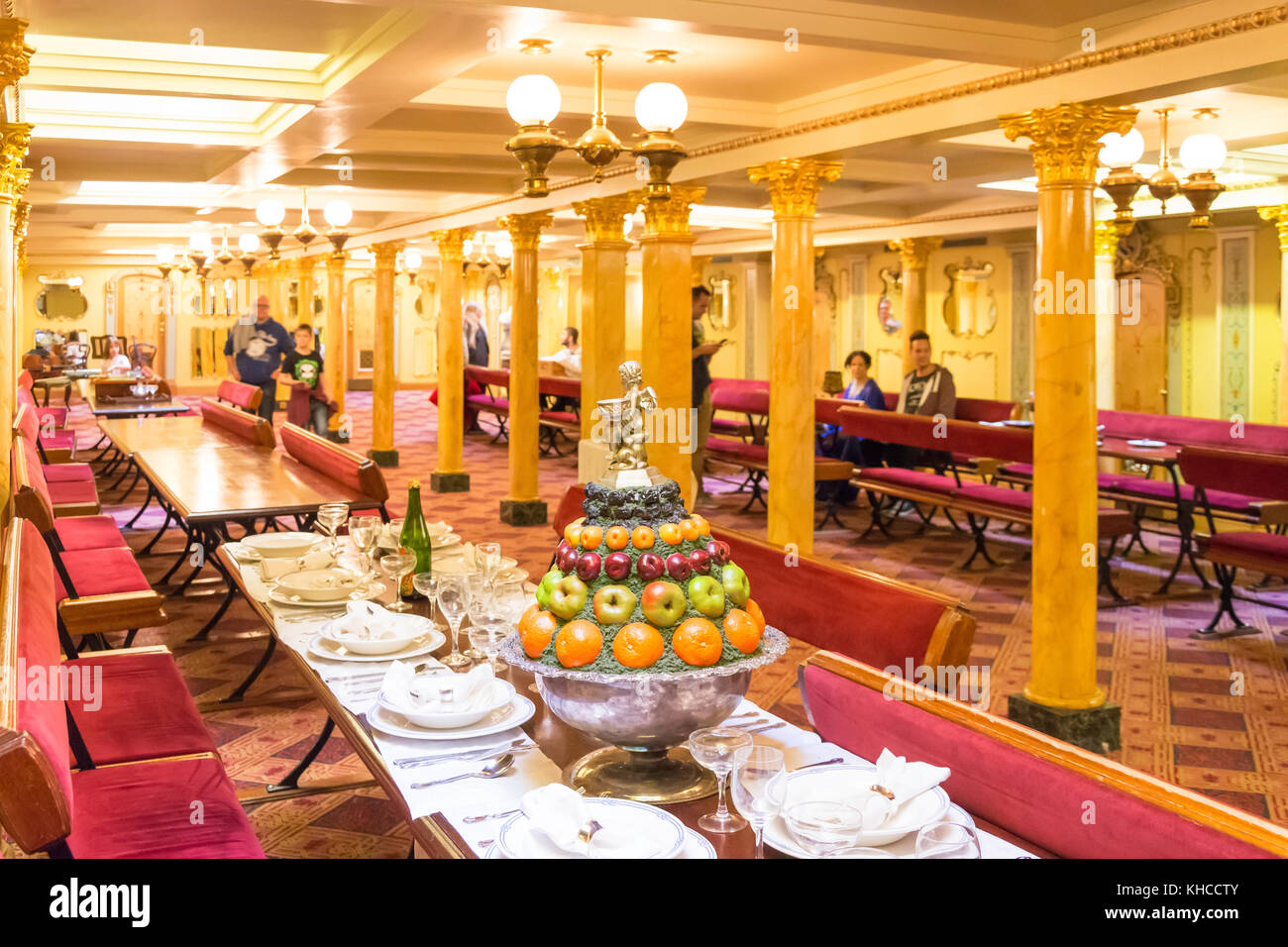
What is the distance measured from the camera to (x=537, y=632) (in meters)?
2.08

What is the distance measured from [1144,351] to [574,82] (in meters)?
9.63

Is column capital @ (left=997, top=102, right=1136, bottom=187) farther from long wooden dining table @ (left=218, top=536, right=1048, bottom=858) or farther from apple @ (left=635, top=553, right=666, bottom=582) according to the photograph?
apple @ (left=635, top=553, right=666, bottom=582)

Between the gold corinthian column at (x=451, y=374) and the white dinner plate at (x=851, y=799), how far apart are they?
401 inches

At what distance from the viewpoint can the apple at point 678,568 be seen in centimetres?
206

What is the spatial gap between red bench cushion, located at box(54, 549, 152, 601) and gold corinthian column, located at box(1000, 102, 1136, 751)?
3.86 metres

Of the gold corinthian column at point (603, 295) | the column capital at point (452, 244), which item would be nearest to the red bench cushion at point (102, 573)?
the gold corinthian column at point (603, 295)

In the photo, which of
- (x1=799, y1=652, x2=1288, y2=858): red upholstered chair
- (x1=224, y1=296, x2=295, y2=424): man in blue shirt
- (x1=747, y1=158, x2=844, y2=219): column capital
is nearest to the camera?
Answer: (x1=799, y1=652, x2=1288, y2=858): red upholstered chair

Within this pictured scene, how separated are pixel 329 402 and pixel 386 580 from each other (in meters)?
9.76

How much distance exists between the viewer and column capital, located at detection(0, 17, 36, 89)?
13.2 ft

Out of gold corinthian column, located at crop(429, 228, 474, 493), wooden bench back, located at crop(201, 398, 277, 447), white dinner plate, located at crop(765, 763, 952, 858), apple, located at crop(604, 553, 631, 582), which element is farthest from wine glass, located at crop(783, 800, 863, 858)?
gold corinthian column, located at crop(429, 228, 474, 493)

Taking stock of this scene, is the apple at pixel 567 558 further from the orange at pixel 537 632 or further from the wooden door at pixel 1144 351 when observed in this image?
the wooden door at pixel 1144 351

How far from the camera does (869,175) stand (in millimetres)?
10039

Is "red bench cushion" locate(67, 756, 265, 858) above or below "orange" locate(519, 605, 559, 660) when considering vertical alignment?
below
